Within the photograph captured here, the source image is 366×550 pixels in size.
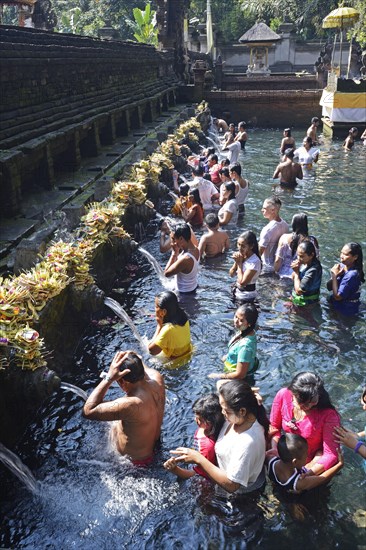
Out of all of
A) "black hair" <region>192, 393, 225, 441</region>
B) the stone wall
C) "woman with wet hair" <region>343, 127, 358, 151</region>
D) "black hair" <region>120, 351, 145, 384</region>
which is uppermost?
the stone wall

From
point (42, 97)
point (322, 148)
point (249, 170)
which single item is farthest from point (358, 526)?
point (322, 148)

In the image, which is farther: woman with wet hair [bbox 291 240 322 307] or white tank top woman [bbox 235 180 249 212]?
white tank top woman [bbox 235 180 249 212]

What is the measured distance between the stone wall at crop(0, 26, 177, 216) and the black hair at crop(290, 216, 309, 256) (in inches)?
187

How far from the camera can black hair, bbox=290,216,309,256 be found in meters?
7.81

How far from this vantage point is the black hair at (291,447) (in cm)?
398

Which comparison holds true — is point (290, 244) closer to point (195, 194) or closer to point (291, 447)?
point (195, 194)

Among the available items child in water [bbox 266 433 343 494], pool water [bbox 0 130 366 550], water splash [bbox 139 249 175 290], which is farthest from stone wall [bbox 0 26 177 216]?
child in water [bbox 266 433 343 494]

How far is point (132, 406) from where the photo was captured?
14.6 ft

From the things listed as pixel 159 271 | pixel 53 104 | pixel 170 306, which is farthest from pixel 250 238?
pixel 53 104

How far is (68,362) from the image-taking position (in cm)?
653

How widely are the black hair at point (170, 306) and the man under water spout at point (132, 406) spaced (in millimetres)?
1010

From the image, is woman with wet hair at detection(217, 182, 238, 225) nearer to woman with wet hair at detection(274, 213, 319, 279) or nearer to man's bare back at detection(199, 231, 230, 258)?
man's bare back at detection(199, 231, 230, 258)

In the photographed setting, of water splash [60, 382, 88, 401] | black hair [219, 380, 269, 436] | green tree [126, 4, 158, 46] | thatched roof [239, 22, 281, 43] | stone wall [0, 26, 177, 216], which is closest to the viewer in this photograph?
black hair [219, 380, 269, 436]

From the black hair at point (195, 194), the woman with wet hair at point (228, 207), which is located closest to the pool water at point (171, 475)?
the woman with wet hair at point (228, 207)
